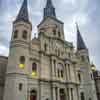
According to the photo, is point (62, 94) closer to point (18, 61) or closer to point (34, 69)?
point (34, 69)

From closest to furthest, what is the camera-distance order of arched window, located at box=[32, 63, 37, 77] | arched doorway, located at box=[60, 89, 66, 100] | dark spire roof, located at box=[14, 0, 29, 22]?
1. arched window, located at box=[32, 63, 37, 77]
2. dark spire roof, located at box=[14, 0, 29, 22]
3. arched doorway, located at box=[60, 89, 66, 100]

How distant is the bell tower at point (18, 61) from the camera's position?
63.1 feet

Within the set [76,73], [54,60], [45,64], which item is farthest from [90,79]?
[45,64]

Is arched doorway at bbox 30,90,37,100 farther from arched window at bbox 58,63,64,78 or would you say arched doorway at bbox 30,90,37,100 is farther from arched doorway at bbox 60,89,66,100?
arched window at bbox 58,63,64,78

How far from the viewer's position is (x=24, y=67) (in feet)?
69.6

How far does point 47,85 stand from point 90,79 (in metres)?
14.0

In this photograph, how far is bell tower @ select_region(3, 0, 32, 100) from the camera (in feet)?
63.1

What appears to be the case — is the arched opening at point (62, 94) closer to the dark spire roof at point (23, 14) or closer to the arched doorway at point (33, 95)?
the arched doorway at point (33, 95)

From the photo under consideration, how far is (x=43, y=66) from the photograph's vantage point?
24.7 metres

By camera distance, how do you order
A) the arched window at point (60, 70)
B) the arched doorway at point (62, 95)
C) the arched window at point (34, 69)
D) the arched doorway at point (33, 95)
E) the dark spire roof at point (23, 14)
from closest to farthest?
the arched doorway at point (33, 95), the arched window at point (34, 69), the dark spire roof at point (23, 14), the arched doorway at point (62, 95), the arched window at point (60, 70)

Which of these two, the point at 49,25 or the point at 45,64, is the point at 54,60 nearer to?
the point at 45,64

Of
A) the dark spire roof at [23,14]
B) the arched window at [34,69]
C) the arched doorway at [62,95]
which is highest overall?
the dark spire roof at [23,14]

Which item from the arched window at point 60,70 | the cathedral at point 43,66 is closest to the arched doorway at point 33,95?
the cathedral at point 43,66

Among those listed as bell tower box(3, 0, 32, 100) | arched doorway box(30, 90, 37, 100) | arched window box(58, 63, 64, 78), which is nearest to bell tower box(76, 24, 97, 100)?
arched window box(58, 63, 64, 78)
